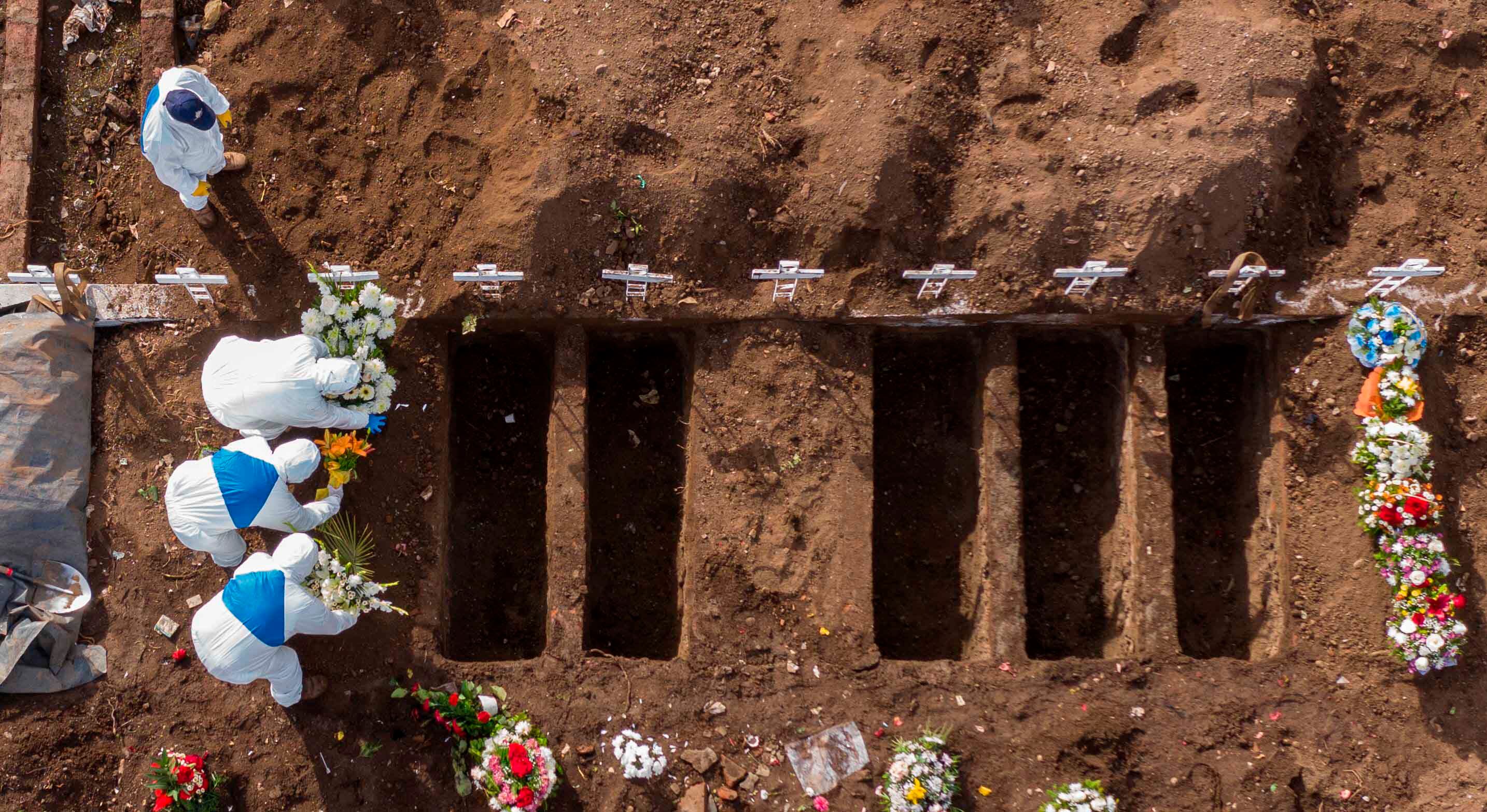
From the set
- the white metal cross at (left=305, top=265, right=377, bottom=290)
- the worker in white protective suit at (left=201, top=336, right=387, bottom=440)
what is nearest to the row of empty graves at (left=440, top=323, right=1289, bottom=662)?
the white metal cross at (left=305, top=265, right=377, bottom=290)

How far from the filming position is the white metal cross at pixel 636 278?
580 cm

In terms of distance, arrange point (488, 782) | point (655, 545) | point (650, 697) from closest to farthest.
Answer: point (488, 782) → point (650, 697) → point (655, 545)

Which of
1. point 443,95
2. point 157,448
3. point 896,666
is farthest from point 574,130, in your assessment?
point 896,666

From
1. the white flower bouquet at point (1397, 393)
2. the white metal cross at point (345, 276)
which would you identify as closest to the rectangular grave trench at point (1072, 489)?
the white flower bouquet at point (1397, 393)

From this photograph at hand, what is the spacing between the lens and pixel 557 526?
239 inches

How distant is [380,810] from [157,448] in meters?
3.07

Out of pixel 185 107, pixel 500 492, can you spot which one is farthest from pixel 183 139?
pixel 500 492

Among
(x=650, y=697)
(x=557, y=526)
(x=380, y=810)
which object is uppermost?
(x=557, y=526)

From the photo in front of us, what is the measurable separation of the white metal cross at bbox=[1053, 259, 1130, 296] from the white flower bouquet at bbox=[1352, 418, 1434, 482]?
6.64 ft

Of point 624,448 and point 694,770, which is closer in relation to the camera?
point 694,770

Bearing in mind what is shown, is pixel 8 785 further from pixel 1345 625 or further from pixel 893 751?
pixel 1345 625

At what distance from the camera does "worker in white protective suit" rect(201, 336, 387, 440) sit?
5.18 metres

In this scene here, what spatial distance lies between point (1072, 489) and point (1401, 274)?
8.66 feet

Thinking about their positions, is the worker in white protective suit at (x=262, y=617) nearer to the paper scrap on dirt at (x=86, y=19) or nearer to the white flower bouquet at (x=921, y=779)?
the white flower bouquet at (x=921, y=779)
